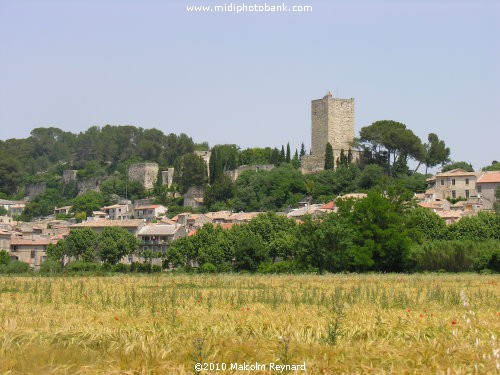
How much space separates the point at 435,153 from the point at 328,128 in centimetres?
1329

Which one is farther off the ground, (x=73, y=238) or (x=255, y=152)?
(x=255, y=152)

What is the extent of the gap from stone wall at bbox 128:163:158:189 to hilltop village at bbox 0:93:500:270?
144 mm

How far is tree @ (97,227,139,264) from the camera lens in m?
73.4

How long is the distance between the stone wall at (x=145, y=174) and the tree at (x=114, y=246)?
5007 centimetres

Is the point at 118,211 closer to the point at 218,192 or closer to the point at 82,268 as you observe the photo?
the point at 218,192

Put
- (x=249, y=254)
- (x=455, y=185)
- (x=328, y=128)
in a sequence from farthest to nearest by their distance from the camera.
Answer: (x=328, y=128)
(x=455, y=185)
(x=249, y=254)

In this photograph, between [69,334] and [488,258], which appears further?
[488,258]

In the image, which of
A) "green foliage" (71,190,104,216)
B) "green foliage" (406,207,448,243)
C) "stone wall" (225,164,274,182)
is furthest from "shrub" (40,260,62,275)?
"green foliage" (71,190,104,216)

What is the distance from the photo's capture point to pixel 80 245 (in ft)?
246

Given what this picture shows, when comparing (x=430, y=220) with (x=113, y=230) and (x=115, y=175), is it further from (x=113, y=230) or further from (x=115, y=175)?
(x=115, y=175)

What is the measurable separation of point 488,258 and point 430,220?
836 inches

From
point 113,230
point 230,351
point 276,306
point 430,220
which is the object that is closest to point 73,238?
point 113,230

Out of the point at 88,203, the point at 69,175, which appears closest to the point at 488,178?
the point at 88,203

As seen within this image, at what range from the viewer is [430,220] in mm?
69125
